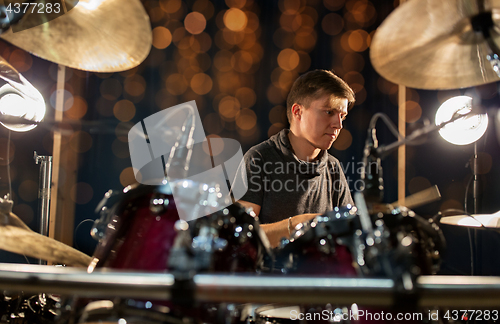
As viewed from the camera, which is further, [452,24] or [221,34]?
[221,34]

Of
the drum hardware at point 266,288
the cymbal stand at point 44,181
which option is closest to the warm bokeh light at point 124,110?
the cymbal stand at point 44,181

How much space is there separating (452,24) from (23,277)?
1.11 m

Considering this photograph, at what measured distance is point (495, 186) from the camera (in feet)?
6.52

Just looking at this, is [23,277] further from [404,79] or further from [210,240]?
[404,79]

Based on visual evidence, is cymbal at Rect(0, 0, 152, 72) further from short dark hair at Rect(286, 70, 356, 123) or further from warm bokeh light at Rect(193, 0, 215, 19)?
warm bokeh light at Rect(193, 0, 215, 19)

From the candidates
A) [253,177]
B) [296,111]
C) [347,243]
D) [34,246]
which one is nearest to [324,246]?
[347,243]

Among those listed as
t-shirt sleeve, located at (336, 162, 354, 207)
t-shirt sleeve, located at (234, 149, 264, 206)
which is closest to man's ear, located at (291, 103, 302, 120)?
t-shirt sleeve, located at (234, 149, 264, 206)

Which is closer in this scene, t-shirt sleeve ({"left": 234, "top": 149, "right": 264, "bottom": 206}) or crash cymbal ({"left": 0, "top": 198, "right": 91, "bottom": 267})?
crash cymbal ({"left": 0, "top": 198, "right": 91, "bottom": 267})

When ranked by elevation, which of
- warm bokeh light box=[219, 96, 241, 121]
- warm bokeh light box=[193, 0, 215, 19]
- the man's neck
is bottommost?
the man's neck

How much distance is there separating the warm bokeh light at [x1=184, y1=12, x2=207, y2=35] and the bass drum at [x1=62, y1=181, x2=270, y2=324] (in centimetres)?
176

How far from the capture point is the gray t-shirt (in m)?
→ 1.48

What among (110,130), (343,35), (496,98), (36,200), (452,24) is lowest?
(36,200)

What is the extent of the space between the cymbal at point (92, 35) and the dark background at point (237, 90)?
46.3 inches

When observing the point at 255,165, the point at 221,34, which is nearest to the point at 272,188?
the point at 255,165
